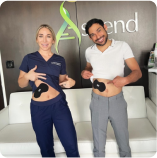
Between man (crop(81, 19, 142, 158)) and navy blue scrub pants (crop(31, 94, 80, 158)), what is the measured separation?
28 cm

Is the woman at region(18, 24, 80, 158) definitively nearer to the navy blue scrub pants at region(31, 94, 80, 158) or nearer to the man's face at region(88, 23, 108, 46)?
the navy blue scrub pants at region(31, 94, 80, 158)

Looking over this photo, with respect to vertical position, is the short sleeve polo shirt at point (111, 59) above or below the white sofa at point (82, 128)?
above

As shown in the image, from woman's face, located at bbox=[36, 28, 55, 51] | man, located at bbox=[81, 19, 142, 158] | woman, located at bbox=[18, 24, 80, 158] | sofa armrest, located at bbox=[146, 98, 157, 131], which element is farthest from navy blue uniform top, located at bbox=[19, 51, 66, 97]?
sofa armrest, located at bbox=[146, 98, 157, 131]

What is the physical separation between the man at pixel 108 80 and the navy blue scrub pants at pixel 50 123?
0.28m

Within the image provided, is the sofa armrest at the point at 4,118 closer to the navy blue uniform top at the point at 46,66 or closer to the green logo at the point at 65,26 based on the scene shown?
the navy blue uniform top at the point at 46,66

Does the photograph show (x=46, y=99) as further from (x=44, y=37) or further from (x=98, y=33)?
(x=98, y=33)

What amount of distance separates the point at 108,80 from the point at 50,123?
691 mm

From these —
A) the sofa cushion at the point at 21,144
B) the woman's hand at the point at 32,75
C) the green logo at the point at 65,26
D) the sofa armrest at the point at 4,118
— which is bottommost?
the sofa cushion at the point at 21,144

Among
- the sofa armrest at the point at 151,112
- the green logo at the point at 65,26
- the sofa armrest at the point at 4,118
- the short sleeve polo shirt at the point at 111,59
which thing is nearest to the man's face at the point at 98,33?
the short sleeve polo shirt at the point at 111,59

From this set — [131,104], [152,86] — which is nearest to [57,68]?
[131,104]

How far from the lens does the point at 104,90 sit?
1.57 m

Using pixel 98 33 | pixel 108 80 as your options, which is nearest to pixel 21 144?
pixel 108 80

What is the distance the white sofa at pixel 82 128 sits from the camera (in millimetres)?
1862

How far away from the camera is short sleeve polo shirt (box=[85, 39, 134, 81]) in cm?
156
